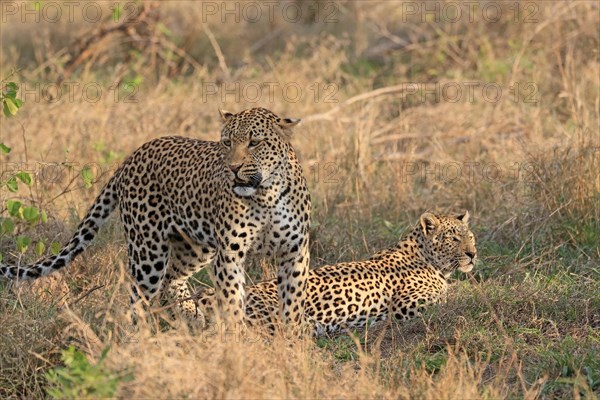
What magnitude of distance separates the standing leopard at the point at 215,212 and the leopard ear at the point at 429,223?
67.1 inches

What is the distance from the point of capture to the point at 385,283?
27.8 ft

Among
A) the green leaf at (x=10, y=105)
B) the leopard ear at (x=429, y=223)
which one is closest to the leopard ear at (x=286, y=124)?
the green leaf at (x=10, y=105)

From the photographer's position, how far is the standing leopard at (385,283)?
26.5ft

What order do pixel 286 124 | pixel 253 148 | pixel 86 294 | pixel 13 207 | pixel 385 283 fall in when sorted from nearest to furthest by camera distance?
pixel 13 207
pixel 86 294
pixel 253 148
pixel 286 124
pixel 385 283

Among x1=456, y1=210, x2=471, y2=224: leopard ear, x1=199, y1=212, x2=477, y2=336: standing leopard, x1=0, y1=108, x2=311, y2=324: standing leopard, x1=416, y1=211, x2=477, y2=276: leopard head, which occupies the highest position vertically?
x1=0, y1=108, x2=311, y2=324: standing leopard

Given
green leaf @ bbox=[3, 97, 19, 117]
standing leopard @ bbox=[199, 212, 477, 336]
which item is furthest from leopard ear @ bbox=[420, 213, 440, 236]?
green leaf @ bbox=[3, 97, 19, 117]

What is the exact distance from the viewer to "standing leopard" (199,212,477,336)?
8086 millimetres

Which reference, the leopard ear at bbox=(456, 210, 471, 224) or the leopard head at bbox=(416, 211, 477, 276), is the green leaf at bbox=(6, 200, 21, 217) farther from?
the leopard ear at bbox=(456, 210, 471, 224)

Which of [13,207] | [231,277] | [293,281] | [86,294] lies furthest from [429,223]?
[13,207]

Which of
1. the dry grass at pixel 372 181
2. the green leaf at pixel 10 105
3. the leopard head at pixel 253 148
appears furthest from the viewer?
the leopard head at pixel 253 148

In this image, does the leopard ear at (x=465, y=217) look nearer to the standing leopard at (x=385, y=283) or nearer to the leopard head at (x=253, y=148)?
the standing leopard at (x=385, y=283)

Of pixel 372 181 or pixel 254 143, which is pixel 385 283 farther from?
pixel 372 181

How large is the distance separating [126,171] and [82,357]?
259 cm

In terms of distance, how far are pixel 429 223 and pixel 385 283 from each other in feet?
2.19
